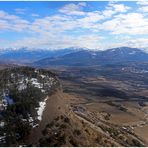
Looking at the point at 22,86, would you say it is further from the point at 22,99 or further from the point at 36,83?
the point at 22,99

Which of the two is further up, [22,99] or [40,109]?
[22,99]

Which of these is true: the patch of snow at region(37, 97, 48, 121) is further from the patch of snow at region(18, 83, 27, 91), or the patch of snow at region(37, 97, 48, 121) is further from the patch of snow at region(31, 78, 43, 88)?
the patch of snow at region(31, 78, 43, 88)

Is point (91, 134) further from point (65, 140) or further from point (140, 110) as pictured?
point (140, 110)

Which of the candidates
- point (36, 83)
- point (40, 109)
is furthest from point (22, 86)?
point (40, 109)

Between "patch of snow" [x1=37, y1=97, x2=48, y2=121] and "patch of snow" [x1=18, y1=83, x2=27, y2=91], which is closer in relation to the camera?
"patch of snow" [x1=37, y1=97, x2=48, y2=121]

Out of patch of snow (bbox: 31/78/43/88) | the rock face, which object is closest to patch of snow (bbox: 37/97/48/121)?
the rock face

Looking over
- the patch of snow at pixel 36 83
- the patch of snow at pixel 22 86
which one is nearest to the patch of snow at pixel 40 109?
the patch of snow at pixel 22 86

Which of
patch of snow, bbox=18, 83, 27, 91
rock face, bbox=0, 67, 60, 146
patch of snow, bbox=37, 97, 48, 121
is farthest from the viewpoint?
patch of snow, bbox=18, 83, 27, 91

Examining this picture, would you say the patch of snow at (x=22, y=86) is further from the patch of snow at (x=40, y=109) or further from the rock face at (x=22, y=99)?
the patch of snow at (x=40, y=109)

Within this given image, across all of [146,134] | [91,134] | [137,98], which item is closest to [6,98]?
[91,134]
